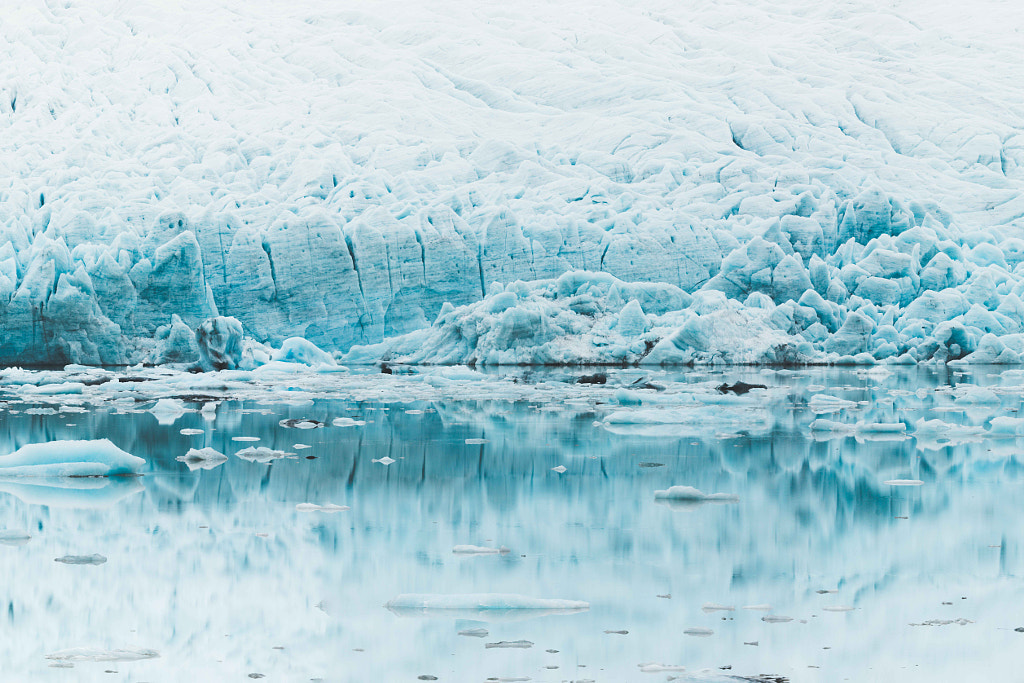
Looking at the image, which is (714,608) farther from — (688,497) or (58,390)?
(58,390)

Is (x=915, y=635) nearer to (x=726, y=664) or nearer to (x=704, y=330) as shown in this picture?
(x=726, y=664)

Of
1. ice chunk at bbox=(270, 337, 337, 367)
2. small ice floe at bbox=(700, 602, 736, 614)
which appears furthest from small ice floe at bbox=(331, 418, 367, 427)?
ice chunk at bbox=(270, 337, 337, 367)

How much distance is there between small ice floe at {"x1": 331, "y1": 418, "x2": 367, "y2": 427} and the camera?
7.16 m

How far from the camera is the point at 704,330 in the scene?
16.8m

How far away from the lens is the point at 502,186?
22.7m

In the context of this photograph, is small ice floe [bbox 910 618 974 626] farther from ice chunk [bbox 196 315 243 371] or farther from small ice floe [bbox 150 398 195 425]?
ice chunk [bbox 196 315 243 371]

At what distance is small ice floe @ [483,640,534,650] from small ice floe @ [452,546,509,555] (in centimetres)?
82

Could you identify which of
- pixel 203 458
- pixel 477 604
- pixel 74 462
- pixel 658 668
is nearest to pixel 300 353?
pixel 203 458

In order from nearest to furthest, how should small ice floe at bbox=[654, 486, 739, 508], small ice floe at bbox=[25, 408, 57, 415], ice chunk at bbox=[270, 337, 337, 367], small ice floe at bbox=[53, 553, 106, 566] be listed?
small ice floe at bbox=[53, 553, 106, 566], small ice floe at bbox=[654, 486, 739, 508], small ice floe at bbox=[25, 408, 57, 415], ice chunk at bbox=[270, 337, 337, 367]

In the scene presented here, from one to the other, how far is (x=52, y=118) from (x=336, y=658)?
2447 cm

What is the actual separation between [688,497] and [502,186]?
1925 centimetres

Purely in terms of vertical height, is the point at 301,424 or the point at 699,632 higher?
the point at 699,632

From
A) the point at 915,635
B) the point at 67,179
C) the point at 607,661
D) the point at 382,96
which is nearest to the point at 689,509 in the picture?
the point at 915,635

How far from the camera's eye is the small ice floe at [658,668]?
6.43 feet
